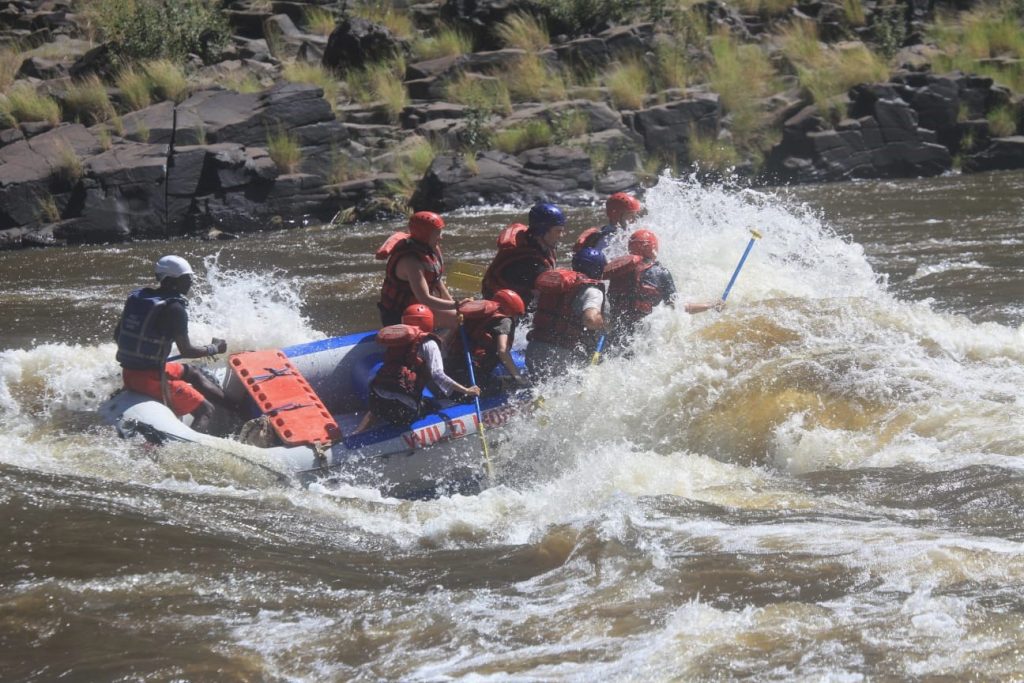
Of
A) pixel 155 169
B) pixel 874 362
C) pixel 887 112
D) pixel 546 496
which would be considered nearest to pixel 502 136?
pixel 155 169

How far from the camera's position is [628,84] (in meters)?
20.5

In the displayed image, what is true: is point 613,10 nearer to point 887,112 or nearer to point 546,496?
point 887,112

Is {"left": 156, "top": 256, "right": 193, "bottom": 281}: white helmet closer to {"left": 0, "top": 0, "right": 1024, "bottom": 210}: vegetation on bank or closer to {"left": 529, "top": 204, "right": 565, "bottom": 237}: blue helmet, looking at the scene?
{"left": 529, "top": 204, "right": 565, "bottom": 237}: blue helmet

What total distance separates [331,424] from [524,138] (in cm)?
1235

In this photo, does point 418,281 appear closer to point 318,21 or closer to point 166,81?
point 166,81

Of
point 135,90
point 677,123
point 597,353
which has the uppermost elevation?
point 135,90

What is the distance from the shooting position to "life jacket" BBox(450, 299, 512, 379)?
7641 mm

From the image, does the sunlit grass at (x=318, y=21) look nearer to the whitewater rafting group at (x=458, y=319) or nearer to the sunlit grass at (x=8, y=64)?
the sunlit grass at (x=8, y=64)

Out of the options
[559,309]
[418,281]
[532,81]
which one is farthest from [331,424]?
[532,81]

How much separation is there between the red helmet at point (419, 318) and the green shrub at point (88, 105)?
44.3 feet

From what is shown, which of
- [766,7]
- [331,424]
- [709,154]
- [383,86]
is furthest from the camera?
[766,7]

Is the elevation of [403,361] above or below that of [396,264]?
below

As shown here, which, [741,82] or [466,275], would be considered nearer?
[466,275]

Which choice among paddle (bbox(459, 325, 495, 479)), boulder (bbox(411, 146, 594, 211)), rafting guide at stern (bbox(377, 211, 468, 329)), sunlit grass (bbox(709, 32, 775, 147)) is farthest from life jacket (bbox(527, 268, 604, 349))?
sunlit grass (bbox(709, 32, 775, 147))
